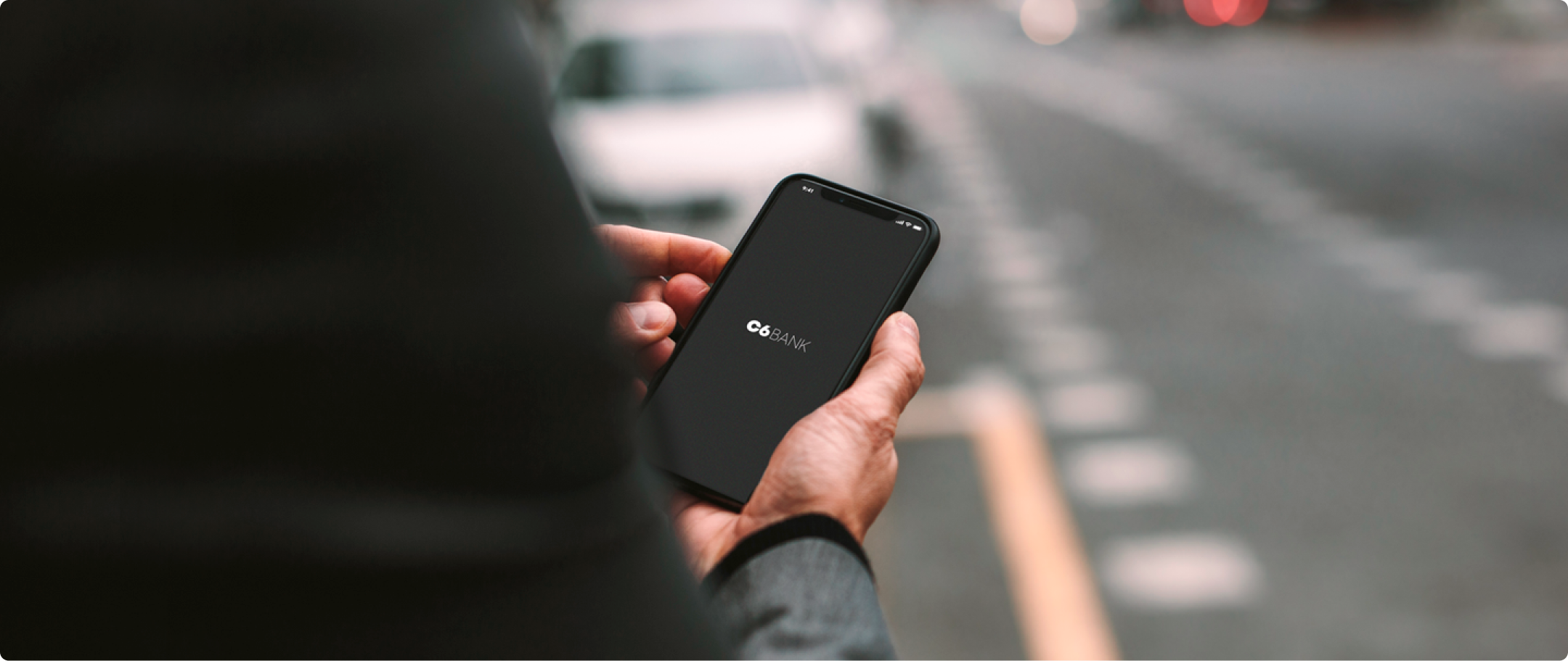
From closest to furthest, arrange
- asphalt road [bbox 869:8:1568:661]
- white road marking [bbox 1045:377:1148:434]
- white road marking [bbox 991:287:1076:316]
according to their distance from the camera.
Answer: asphalt road [bbox 869:8:1568:661]
white road marking [bbox 1045:377:1148:434]
white road marking [bbox 991:287:1076:316]

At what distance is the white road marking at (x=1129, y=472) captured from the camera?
4.00m

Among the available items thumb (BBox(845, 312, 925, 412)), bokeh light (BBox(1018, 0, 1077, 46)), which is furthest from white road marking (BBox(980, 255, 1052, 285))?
bokeh light (BBox(1018, 0, 1077, 46))

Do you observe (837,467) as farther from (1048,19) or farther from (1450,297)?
(1048,19)

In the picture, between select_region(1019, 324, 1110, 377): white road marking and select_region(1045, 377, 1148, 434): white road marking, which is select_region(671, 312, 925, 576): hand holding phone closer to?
select_region(1045, 377, 1148, 434): white road marking

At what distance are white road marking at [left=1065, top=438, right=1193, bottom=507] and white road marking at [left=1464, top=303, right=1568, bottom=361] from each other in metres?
1.99

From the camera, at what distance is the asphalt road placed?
3352mm

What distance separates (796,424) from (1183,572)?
106 inches

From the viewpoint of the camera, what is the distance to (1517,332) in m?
5.48

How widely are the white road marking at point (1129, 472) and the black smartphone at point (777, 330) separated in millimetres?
2857

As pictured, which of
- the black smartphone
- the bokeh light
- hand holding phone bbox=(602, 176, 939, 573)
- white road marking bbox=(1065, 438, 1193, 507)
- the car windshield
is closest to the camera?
hand holding phone bbox=(602, 176, 939, 573)

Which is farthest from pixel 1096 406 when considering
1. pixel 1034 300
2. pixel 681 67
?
pixel 681 67

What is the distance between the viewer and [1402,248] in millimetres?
6961

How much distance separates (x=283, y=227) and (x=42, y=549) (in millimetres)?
199

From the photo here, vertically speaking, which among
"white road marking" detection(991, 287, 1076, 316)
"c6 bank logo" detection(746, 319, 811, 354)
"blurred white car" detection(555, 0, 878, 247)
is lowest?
"c6 bank logo" detection(746, 319, 811, 354)
